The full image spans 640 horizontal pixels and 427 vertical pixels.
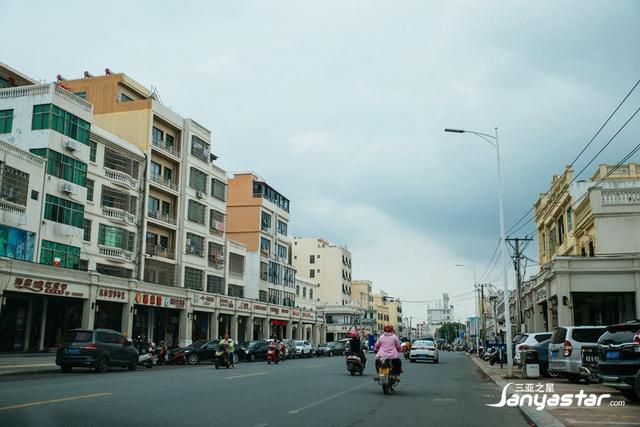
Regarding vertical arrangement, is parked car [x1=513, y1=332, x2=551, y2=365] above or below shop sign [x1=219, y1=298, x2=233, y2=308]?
below

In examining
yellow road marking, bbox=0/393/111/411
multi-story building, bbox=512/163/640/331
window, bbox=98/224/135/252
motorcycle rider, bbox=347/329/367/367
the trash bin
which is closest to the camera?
A: yellow road marking, bbox=0/393/111/411

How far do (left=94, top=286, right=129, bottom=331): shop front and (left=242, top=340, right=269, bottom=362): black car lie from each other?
29.5 feet

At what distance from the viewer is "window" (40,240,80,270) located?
32094mm

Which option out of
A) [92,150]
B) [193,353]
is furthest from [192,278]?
[92,150]

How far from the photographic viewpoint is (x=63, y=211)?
33469 millimetres

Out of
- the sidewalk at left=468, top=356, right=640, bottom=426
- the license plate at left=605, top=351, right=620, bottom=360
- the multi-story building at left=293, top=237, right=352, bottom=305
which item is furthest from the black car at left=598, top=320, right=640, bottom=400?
the multi-story building at left=293, top=237, right=352, bottom=305

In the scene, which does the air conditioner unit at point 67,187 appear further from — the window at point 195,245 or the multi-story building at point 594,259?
the multi-story building at point 594,259

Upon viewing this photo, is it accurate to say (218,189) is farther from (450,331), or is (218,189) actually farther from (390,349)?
(450,331)

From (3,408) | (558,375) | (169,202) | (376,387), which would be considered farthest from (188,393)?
(169,202)

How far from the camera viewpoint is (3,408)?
10.2 meters

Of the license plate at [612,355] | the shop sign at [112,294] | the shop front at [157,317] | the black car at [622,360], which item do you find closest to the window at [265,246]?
the shop front at [157,317]

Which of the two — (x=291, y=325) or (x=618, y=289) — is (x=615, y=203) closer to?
(x=618, y=289)

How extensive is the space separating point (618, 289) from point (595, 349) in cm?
1485

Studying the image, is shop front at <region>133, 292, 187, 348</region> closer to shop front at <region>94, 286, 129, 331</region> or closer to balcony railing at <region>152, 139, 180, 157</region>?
shop front at <region>94, 286, 129, 331</region>
